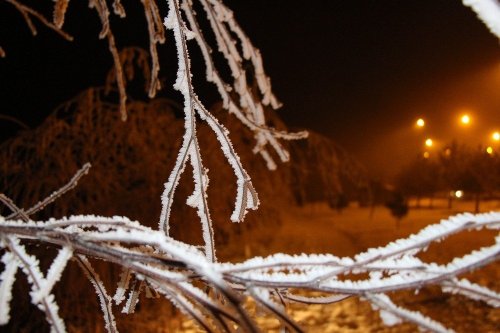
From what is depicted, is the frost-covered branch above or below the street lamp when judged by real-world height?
below

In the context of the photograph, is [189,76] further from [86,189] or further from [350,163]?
[350,163]

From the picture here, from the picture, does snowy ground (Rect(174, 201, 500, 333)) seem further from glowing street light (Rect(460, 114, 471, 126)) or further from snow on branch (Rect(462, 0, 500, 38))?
glowing street light (Rect(460, 114, 471, 126))

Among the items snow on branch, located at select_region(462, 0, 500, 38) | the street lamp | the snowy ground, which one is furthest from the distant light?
snow on branch, located at select_region(462, 0, 500, 38)

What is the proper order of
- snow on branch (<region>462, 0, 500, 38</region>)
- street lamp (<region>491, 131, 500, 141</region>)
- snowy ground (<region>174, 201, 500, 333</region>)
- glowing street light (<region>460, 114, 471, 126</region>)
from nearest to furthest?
snow on branch (<region>462, 0, 500, 38</region>) → snowy ground (<region>174, 201, 500, 333</region>) → street lamp (<region>491, 131, 500, 141</region>) → glowing street light (<region>460, 114, 471, 126</region>)

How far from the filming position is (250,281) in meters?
0.79

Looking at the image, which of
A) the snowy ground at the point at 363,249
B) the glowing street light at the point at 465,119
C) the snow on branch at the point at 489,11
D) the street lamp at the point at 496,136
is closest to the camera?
the snow on branch at the point at 489,11

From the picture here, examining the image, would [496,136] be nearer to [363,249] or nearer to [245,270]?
[363,249]

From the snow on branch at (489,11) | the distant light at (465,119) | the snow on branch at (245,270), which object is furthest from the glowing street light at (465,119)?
the snow on branch at (489,11)

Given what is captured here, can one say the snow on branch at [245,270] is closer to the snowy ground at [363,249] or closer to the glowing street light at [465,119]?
the snowy ground at [363,249]

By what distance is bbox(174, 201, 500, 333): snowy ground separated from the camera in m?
5.05

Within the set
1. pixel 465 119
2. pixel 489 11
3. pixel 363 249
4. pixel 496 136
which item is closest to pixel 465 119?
pixel 465 119

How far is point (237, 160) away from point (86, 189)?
12.5 feet

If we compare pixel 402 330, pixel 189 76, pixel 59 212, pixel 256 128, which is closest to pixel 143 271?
pixel 189 76

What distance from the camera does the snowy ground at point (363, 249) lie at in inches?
199
